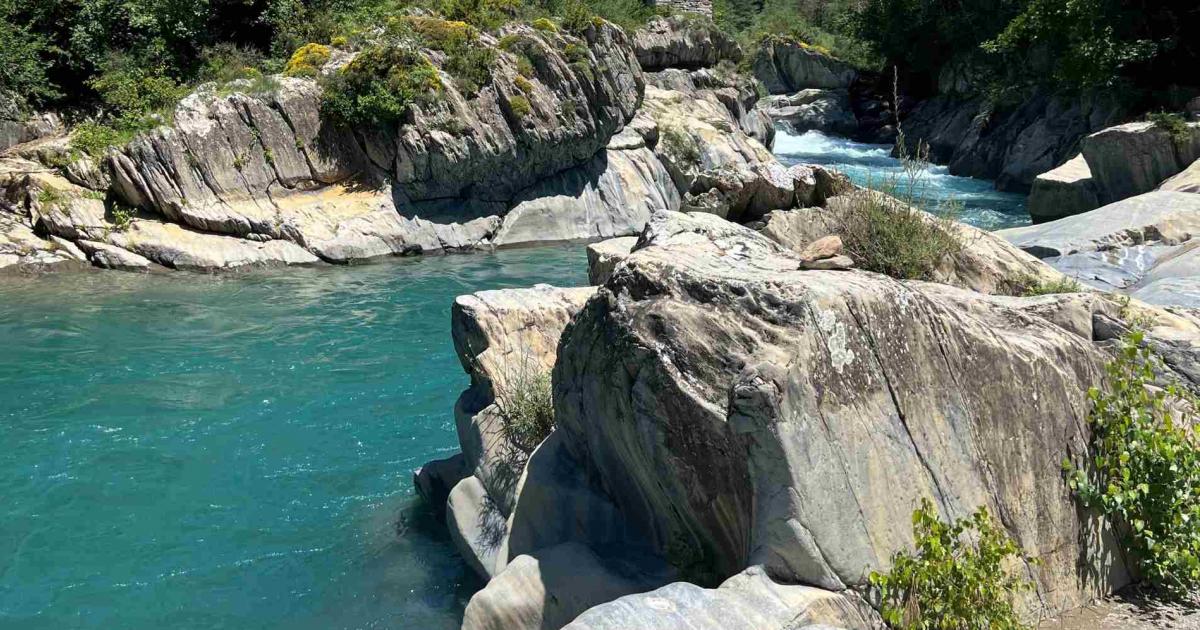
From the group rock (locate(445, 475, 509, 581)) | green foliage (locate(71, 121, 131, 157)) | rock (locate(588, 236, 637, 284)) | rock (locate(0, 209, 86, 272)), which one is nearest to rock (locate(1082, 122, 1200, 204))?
rock (locate(588, 236, 637, 284))

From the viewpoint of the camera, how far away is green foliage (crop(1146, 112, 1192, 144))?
20297 mm

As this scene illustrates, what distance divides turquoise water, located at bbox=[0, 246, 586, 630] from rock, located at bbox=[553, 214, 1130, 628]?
2.82 m

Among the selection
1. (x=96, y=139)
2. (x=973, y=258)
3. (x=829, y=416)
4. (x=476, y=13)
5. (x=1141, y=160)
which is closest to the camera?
(x=829, y=416)

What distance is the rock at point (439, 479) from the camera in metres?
8.88

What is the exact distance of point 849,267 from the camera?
6227 millimetres

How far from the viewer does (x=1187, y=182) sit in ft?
55.9

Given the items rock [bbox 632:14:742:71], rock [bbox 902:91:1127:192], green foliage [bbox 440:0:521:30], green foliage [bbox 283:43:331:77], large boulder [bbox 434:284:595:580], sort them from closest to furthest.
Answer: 1. large boulder [bbox 434:284:595:580]
2. green foliage [bbox 283:43:331:77]
3. green foliage [bbox 440:0:521:30]
4. rock [bbox 902:91:1127:192]
5. rock [bbox 632:14:742:71]

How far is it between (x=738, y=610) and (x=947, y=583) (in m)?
1.13

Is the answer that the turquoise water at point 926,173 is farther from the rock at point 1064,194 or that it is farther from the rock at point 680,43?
the rock at point 680,43

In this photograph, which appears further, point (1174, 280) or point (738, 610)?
point (1174, 280)

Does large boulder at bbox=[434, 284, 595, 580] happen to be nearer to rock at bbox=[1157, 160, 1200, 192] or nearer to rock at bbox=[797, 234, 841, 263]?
rock at bbox=[797, 234, 841, 263]

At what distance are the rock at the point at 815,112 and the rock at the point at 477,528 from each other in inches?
1542

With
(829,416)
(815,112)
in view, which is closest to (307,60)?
(829,416)

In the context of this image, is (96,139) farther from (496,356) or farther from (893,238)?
(893,238)
